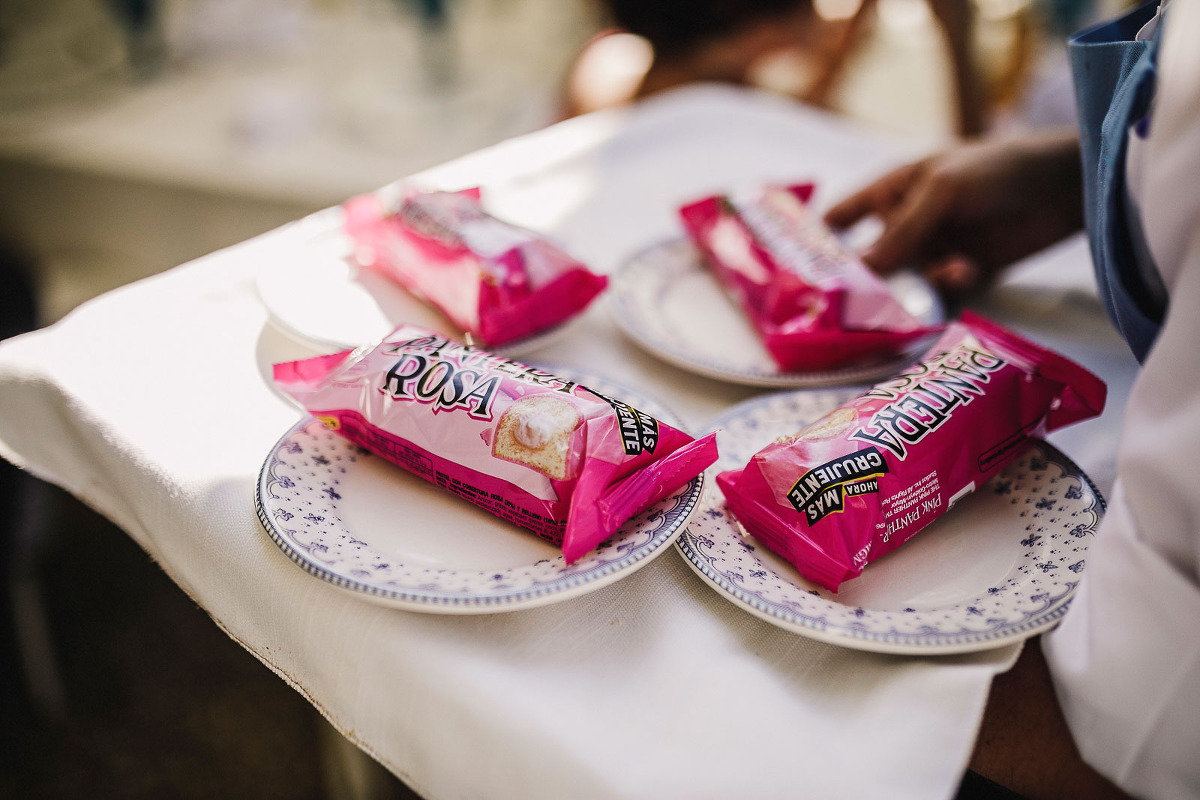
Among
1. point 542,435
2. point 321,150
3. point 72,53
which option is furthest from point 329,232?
point 72,53

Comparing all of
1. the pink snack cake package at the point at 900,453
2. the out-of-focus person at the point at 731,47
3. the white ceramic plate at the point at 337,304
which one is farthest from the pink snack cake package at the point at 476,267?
the out-of-focus person at the point at 731,47

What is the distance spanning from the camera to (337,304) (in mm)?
693

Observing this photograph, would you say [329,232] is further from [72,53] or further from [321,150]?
[72,53]

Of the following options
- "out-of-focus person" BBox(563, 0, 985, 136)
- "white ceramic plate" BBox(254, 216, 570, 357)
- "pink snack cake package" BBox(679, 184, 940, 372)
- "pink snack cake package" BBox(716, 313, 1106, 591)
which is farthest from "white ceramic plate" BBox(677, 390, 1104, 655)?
"out-of-focus person" BBox(563, 0, 985, 136)

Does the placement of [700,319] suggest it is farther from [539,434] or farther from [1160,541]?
[1160,541]

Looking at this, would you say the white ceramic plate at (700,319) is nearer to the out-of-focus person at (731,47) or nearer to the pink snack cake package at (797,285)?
the pink snack cake package at (797,285)

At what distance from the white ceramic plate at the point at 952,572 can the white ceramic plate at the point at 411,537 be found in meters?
0.04

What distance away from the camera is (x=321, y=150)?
6.21 feet

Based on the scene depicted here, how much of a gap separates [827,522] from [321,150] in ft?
5.75

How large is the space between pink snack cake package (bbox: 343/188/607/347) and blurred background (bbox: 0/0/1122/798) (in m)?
0.41

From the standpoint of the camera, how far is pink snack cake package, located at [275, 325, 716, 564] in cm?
44

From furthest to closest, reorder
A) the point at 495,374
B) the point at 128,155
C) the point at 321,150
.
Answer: the point at 321,150 < the point at 128,155 < the point at 495,374

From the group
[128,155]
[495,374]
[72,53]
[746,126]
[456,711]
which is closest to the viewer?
[456,711]

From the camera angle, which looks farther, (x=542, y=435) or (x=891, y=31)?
(x=891, y=31)
